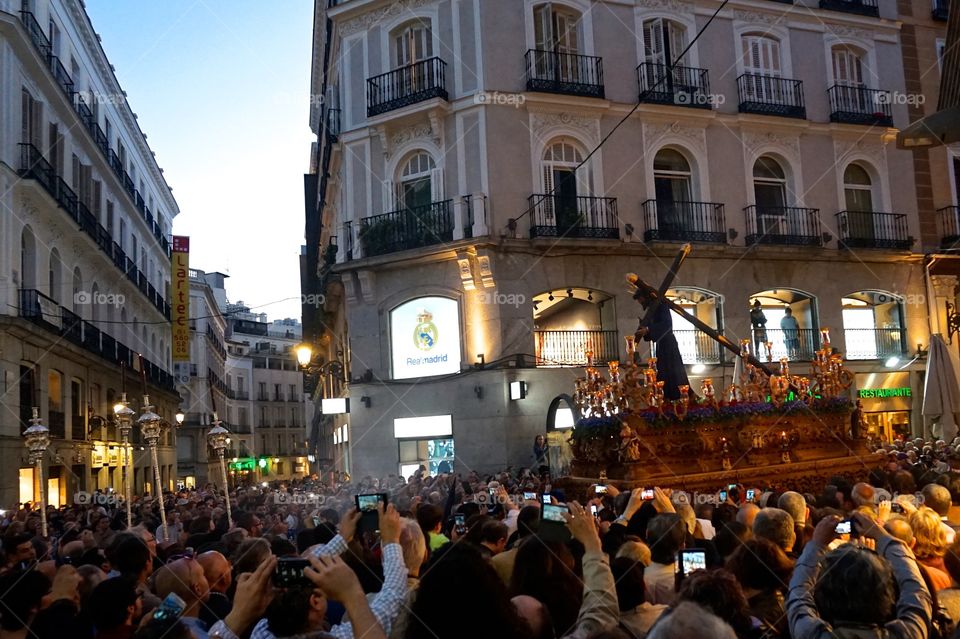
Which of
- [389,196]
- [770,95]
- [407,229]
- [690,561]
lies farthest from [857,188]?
[690,561]

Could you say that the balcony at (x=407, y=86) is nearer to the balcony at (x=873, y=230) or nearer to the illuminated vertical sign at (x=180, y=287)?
the balcony at (x=873, y=230)

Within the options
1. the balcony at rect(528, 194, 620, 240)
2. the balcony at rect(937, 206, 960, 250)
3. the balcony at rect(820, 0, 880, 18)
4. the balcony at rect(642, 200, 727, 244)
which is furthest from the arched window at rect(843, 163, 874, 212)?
the balcony at rect(528, 194, 620, 240)

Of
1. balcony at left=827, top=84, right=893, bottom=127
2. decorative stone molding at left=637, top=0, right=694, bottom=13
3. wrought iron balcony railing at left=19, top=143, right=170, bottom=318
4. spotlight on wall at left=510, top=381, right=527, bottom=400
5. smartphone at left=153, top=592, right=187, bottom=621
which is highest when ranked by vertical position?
decorative stone molding at left=637, top=0, right=694, bottom=13

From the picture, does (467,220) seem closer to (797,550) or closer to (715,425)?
(715,425)

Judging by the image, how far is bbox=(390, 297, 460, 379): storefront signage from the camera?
74.1 ft

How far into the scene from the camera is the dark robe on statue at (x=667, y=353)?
1490 cm

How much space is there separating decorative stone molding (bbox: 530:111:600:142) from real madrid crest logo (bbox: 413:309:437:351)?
5537 mm

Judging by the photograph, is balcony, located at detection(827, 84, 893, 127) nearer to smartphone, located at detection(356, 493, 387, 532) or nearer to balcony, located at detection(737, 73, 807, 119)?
balcony, located at detection(737, 73, 807, 119)

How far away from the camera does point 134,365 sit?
35.4 metres

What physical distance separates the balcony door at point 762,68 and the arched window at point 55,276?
837 inches

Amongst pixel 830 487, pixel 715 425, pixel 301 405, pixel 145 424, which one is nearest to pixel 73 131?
pixel 145 424

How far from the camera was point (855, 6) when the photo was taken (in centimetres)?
2706

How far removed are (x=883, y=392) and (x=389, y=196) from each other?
15533mm

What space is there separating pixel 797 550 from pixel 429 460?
16324 millimetres
